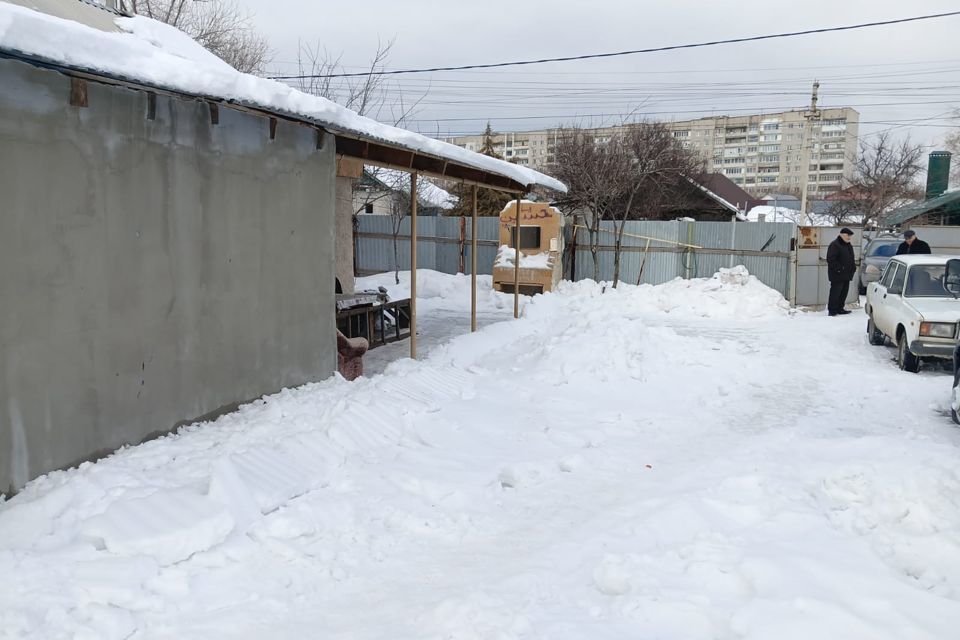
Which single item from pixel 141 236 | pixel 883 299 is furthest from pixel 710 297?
pixel 141 236

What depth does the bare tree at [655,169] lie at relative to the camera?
22.9 meters

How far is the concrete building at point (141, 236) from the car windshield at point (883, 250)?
17904 millimetres

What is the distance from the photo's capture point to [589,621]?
3346 mm

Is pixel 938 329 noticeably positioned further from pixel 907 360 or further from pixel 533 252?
pixel 533 252

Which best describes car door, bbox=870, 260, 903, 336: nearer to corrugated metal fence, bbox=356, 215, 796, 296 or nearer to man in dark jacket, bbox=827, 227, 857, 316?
man in dark jacket, bbox=827, 227, 857, 316

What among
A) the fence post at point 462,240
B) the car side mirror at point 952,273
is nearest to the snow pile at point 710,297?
the fence post at point 462,240

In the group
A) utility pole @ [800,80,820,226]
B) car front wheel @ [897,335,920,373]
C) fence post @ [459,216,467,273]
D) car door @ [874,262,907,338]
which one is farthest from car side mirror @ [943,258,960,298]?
utility pole @ [800,80,820,226]

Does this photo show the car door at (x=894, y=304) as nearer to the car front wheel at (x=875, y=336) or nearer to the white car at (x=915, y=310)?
the white car at (x=915, y=310)

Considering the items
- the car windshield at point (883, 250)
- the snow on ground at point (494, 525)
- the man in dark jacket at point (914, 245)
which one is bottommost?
the snow on ground at point (494, 525)

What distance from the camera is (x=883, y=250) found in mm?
20422

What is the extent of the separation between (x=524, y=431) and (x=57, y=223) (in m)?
4.32

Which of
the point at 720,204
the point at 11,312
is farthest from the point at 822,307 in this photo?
the point at 11,312

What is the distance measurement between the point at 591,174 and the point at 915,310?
11.3 metres

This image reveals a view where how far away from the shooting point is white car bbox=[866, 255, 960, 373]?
9.30m
